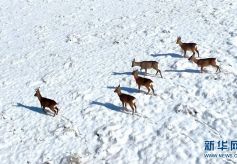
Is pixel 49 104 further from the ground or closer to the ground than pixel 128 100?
closer to the ground

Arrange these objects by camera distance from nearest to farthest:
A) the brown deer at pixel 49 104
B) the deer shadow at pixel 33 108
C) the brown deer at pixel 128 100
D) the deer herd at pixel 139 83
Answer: the brown deer at pixel 128 100
the deer herd at pixel 139 83
the brown deer at pixel 49 104
the deer shadow at pixel 33 108

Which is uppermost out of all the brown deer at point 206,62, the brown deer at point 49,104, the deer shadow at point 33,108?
the brown deer at point 206,62

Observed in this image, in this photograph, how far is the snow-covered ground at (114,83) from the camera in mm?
13461

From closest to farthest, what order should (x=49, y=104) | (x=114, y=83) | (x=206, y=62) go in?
1. (x=49, y=104)
2. (x=206, y=62)
3. (x=114, y=83)

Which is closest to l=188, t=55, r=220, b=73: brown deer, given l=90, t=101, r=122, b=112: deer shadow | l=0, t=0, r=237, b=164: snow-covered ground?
l=0, t=0, r=237, b=164: snow-covered ground

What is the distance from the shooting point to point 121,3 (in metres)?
30.8

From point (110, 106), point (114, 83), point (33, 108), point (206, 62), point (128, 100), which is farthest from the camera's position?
point (114, 83)

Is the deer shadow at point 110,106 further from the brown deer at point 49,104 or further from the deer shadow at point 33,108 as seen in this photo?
the deer shadow at point 33,108

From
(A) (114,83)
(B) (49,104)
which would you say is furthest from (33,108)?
(A) (114,83)

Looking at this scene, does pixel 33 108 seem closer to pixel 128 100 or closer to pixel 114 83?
pixel 114 83

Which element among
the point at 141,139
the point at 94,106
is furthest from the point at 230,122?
the point at 94,106

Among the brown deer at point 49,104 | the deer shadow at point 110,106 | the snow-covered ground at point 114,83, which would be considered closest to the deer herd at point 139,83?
the brown deer at point 49,104

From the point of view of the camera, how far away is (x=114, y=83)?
18.1 meters

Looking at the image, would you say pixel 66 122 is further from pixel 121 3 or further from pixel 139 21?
pixel 121 3
